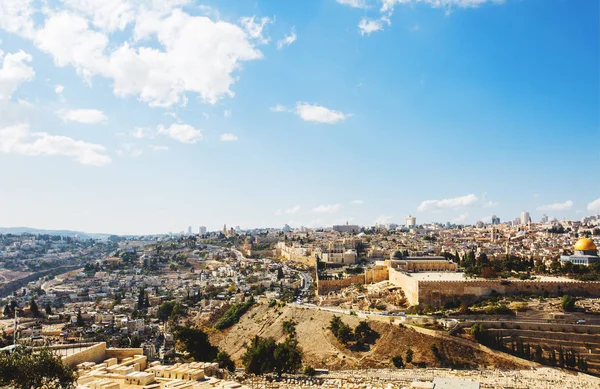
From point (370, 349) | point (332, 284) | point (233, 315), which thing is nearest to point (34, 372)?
point (370, 349)

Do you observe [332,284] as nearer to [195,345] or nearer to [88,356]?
[195,345]

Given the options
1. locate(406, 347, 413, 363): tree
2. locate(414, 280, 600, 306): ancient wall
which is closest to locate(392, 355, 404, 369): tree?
locate(406, 347, 413, 363): tree

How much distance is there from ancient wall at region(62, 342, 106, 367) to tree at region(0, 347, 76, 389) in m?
2.87

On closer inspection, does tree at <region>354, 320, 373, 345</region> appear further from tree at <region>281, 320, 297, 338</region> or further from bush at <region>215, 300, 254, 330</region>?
bush at <region>215, 300, 254, 330</region>

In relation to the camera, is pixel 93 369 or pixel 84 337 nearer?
pixel 93 369

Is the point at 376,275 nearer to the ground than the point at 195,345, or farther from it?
farther from it

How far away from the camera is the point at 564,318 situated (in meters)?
30.2

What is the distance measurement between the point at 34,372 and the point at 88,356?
429 centimetres

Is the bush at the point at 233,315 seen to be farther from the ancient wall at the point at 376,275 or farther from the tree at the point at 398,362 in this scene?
the tree at the point at 398,362

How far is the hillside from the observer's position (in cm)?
2741

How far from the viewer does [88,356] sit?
17844 mm

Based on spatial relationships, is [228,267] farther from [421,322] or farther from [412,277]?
[421,322]

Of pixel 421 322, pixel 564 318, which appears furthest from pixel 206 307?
pixel 564 318

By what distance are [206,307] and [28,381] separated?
33.8 metres
